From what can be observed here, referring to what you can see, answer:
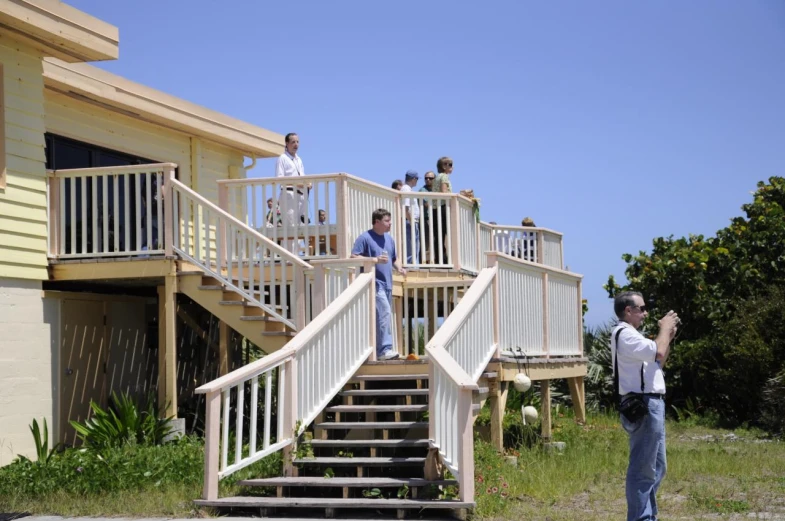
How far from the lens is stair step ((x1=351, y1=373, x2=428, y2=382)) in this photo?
11.7m

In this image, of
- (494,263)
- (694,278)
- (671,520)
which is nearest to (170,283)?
(494,263)

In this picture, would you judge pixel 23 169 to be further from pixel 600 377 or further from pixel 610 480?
pixel 600 377

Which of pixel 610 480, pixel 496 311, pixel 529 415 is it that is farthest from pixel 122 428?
pixel 610 480

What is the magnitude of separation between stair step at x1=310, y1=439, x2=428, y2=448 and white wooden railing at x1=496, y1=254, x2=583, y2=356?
7.25 feet

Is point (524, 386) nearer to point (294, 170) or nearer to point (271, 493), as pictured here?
point (271, 493)

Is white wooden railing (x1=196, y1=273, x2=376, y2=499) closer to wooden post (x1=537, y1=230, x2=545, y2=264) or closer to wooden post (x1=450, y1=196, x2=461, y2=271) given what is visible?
wooden post (x1=450, y1=196, x2=461, y2=271)

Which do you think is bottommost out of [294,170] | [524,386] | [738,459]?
[738,459]

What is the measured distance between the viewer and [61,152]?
15.4m

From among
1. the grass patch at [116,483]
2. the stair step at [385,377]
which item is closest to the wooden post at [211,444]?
the grass patch at [116,483]

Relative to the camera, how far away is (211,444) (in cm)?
933

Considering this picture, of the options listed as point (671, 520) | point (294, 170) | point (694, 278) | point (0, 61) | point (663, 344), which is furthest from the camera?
point (694, 278)

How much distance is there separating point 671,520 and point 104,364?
29.9ft

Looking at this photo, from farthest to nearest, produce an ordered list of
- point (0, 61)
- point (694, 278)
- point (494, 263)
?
point (694, 278) → point (0, 61) → point (494, 263)

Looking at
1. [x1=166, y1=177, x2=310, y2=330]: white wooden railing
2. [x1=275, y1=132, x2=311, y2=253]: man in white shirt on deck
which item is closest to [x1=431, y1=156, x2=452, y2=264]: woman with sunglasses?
[x1=275, y1=132, x2=311, y2=253]: man in white shirt on deck
